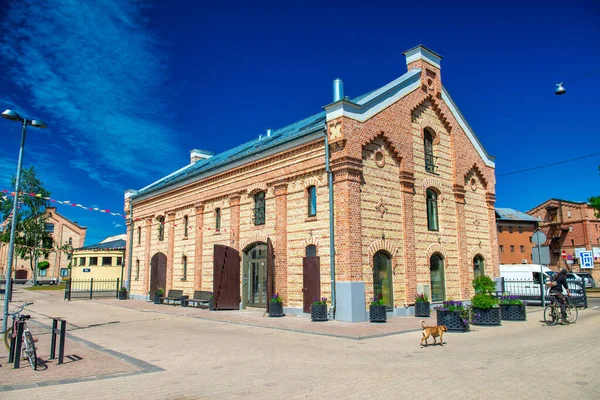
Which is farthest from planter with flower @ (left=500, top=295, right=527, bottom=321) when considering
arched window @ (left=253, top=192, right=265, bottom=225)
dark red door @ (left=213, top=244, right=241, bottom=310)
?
dark red door @ (left=213, top=244, right=241, bottom=310)

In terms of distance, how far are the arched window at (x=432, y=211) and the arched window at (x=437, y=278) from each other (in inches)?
51.5

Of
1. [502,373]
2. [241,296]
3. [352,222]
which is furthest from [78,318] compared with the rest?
[502,373]

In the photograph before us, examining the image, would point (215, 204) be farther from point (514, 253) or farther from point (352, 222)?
point (514, 253)

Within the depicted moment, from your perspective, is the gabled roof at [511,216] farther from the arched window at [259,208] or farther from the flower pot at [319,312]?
the flower pot at [319,312]

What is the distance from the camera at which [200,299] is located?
22.6 meters

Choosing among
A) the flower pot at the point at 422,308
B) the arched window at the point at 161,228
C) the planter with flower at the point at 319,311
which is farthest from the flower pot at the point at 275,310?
the arched window at the point at 161,228

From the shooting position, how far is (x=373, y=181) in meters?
17.1

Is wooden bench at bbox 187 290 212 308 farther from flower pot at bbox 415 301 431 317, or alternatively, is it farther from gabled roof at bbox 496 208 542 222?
gabled roof at bbox 496 208 542 222

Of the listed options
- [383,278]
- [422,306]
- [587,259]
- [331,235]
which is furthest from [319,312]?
[587,259]

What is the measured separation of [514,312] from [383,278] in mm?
4732

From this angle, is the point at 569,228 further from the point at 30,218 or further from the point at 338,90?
the point at 30,218

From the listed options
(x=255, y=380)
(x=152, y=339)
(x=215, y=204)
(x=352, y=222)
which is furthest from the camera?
(x=215, y=204)

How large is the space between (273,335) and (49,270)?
71.8 m

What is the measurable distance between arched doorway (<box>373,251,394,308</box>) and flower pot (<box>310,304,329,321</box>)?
2242 mm
